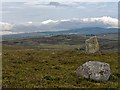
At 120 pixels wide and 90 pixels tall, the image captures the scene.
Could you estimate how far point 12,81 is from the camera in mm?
26844

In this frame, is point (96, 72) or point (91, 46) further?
point (91, 46)

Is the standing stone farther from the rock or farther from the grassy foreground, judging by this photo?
the rock

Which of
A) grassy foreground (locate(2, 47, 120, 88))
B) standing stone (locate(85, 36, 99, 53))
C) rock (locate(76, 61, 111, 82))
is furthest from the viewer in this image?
standing stone (locate(85, 36, 99, 53))

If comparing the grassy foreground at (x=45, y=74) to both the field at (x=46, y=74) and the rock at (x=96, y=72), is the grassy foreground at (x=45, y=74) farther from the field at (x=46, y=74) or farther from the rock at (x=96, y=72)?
the rock at (x=96, y=72)

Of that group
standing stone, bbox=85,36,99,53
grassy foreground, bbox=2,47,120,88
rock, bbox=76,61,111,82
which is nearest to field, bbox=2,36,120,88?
grassy foreground, bbox=2,47,120,88

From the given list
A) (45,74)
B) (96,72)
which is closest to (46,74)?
(45,74)

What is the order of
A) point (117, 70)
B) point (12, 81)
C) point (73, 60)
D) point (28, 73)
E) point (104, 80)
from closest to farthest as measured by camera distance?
point (12, 81) → point (104, 80) → point (28, 73) → point (117, 70) → point (73, 60)

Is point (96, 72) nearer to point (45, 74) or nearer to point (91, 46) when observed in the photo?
point (45, 74)

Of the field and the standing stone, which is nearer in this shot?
the field

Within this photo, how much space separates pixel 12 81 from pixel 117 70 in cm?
1208

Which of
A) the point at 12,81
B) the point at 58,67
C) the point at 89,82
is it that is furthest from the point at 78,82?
the point at 58,67

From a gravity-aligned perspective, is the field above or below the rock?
below

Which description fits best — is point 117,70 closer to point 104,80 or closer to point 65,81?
point 104,80

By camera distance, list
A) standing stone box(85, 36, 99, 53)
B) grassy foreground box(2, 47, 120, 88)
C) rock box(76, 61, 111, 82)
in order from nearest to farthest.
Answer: grassy foreground box(2, 47, 120, 88)
rock box(76, 61, 111, 82)
standing stone box(85, 36, 99, 53)
